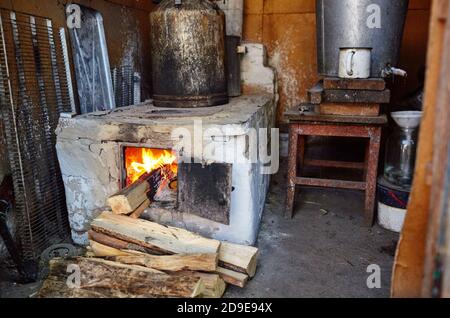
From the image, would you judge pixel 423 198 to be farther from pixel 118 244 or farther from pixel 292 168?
pixel 118 244

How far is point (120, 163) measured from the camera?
2.99 m

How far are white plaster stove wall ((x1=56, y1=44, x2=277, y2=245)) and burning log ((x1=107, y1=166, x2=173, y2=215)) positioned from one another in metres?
0.22

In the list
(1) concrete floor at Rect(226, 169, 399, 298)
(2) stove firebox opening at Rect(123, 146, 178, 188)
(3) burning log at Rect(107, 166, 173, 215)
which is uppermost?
(2) stove firebox opening at Rect(123, 146, 178, 188)

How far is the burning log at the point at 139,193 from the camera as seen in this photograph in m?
2.62

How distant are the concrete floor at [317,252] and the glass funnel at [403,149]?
1.67 ft

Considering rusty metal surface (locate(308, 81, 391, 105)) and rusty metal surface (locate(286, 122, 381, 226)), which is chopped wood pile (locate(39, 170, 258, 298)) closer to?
rusty metal surface (locate(286, 122, 381, 226))

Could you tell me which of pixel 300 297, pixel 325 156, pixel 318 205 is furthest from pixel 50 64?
pixel 325 156

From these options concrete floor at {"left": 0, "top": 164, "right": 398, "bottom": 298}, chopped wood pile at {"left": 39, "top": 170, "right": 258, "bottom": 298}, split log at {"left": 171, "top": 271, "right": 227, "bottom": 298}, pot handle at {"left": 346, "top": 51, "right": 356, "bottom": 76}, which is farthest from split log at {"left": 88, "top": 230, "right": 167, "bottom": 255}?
pot handle at {"left": 346, "top": 51, "right": 356, "bottom": 76}

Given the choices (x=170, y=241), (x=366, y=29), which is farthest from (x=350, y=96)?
(x=170, y=241)

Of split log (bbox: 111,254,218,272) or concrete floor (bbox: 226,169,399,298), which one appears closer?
split log (bbox: 111,254,218,272)

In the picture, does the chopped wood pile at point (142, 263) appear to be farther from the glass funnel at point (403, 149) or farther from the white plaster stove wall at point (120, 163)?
the glass funnel at point (403, 149)

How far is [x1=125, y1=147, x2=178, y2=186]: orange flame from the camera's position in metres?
3.10
